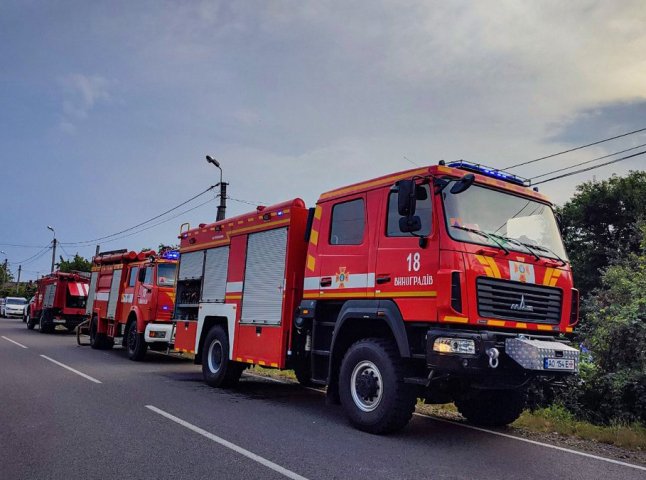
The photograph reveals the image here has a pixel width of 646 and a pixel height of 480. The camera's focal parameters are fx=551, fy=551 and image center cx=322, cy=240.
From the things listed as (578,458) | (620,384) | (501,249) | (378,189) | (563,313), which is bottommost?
(578,458)

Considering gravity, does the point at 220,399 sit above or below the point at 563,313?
below

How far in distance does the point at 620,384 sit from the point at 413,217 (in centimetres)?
504

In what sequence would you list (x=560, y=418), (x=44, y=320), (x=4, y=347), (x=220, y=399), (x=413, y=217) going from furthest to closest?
(x=44, y=320) < (x=4, y=347) < (x=220, y=399) < (x=560, y=418) < (x=413, y=217)

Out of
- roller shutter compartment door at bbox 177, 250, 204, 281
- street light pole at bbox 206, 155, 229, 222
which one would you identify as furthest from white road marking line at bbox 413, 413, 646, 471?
street light pole at bbox 206, 155, 229, 222

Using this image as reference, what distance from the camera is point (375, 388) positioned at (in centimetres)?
659

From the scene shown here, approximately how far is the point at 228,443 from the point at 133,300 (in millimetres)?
10431

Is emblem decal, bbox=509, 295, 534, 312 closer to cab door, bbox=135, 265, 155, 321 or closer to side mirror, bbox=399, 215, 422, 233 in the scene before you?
side mirror, bbox=399, 215, 422, 233

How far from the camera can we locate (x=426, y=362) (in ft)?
19.7

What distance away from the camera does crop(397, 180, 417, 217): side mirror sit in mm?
6301

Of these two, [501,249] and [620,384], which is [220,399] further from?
[620,384]

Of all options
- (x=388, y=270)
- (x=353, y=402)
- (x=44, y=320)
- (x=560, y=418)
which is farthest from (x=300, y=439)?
(x=44, y=320)

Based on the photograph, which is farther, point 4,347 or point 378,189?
point 4,347

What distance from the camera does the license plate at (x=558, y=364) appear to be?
5951 millimetres

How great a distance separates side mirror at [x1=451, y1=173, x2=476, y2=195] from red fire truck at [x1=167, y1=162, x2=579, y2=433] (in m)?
0.02
